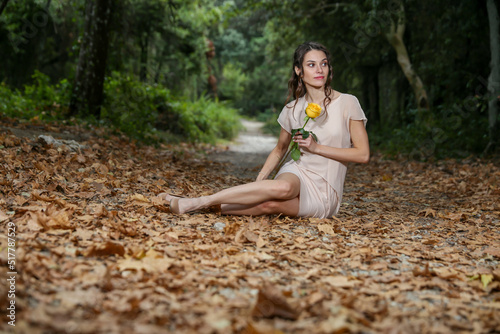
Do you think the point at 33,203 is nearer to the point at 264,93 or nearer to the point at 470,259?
the point at 470,259

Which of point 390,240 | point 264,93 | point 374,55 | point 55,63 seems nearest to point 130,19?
point 55,63

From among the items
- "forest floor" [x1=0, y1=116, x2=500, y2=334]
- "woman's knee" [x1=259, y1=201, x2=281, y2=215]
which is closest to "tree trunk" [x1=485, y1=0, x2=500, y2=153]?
"forest floor" [x1=0, y1=116, x2=500, y2=334]

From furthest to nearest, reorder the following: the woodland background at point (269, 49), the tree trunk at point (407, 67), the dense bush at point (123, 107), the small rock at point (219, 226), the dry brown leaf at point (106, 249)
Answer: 1. the tree trunk at point (407, 67)
2. the woodland background at point (269, 49)
3. the dense bush at point (123, 107)
4. the small rock at point (219, 226)
5. the dry brown leaf at point (106, 249)

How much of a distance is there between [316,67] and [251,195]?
131 centimetres

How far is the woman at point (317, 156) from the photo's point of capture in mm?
3557

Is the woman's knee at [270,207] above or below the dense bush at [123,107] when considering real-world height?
below

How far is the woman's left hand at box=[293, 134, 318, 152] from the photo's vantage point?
350cm

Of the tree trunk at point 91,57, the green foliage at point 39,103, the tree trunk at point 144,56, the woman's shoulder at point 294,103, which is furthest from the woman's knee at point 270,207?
the tree trunk at point 144,56

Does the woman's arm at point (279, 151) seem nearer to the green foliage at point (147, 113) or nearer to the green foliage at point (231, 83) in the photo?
the green foliage at point (147, 113)

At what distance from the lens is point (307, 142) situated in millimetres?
3496

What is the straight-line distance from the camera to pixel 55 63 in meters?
14.6

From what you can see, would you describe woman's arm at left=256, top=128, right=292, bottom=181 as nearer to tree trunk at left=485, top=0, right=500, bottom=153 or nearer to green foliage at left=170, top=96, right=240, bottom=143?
tree trunk at left=485, top=0, right=500, bottom=153

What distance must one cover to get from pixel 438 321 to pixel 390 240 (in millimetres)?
1347

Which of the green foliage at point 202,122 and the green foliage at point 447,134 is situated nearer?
the green foliage at point 447,134
